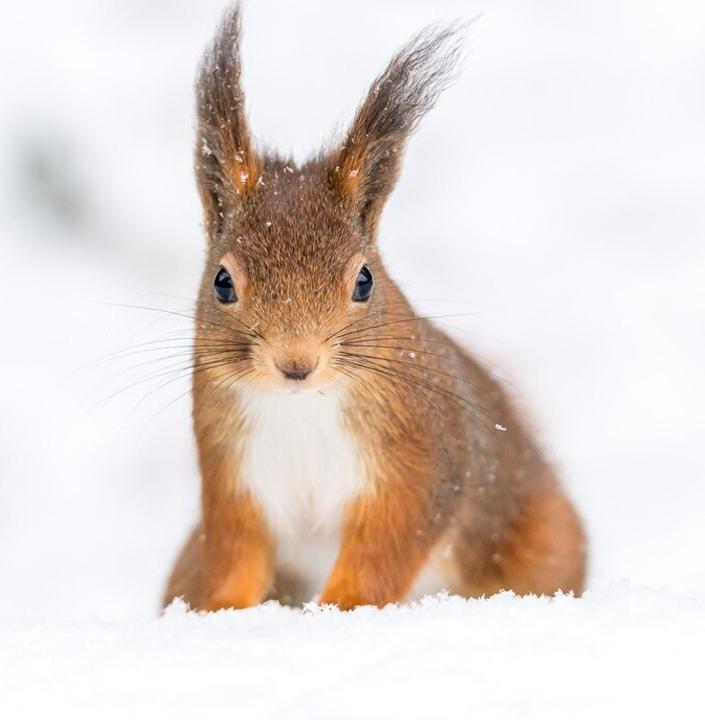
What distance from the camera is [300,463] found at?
94.2 inches

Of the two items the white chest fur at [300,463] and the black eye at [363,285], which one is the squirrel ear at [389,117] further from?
the white chest fur at [300,463]

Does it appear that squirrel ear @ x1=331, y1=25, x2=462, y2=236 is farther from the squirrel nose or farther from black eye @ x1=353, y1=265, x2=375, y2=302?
the squirrel nose

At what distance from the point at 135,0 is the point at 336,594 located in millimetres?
3848

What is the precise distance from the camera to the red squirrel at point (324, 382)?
227 centimetres

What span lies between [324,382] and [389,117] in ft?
1.65

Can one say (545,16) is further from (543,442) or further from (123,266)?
(543,442)

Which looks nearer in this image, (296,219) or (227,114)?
(296,219)

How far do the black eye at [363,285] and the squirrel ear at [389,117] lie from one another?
131mm

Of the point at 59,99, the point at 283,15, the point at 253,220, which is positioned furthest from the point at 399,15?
the point at 253,220

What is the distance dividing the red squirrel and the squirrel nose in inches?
3.4

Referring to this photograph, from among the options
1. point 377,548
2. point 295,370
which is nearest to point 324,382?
point 295,370

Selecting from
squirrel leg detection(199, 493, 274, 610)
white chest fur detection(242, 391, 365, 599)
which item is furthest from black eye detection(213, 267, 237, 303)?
squirrel leg detection(199, 493, 274, 610)

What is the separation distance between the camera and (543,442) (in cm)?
300

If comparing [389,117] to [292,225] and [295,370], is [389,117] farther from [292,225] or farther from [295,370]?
[295,370]
